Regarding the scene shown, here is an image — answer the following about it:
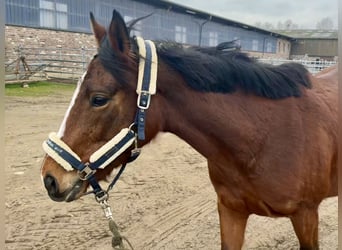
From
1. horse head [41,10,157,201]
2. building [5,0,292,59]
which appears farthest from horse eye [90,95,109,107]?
building [5,0,292,59]

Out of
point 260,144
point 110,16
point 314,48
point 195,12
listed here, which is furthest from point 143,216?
point 314,48

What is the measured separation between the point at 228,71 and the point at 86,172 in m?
0.92

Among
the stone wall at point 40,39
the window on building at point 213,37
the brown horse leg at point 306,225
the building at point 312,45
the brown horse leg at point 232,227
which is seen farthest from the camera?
the building at point 312,45

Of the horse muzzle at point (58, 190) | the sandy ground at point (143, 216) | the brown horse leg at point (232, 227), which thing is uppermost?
the horse muzzle at point (58, 190)

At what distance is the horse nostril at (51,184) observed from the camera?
1.83 m

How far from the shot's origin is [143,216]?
12.4ft

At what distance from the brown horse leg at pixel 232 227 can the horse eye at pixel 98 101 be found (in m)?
1.07

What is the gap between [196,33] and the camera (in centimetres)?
2755

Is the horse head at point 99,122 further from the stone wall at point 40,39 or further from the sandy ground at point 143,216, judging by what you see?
the stone wall at point 40,39

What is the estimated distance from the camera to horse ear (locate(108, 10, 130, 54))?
1759 mm

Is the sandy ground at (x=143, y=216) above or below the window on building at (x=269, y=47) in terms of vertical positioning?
below

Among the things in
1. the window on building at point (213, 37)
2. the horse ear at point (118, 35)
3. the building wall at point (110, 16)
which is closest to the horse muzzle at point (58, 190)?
the horse ear at point (118, 35)

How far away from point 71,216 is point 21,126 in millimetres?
4555

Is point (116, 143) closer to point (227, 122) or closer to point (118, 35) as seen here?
point (118, 35)
